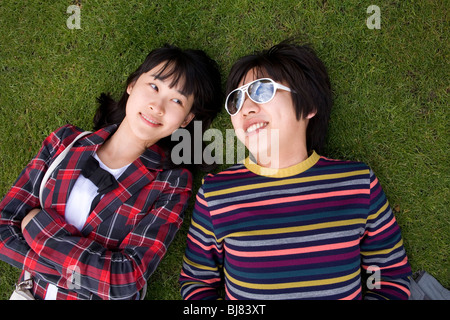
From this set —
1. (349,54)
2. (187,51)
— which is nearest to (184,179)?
(187,51)

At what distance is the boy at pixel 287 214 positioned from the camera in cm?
227

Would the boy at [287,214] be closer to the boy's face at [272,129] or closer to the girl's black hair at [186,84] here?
the boy's face at [272,129]

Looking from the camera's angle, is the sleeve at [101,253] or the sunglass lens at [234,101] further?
the sunglass lens at [234,101]

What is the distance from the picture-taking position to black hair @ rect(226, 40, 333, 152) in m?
2.43

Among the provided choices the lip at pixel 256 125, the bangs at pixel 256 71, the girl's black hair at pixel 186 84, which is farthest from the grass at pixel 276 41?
the lip at pixel 256 125

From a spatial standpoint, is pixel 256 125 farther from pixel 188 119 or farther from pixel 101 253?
pixel 101 253

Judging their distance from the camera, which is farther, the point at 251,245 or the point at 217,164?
the point at 217,164

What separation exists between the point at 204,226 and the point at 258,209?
0.44 metres

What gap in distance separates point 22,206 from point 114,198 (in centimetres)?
69

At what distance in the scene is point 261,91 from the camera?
2.37 m

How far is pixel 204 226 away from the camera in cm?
251

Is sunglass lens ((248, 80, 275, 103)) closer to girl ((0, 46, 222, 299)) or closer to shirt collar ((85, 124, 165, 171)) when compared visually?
girl ((0, 46, 222, 299))

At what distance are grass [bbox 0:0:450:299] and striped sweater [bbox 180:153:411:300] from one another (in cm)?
52
